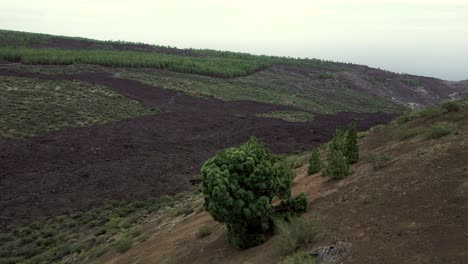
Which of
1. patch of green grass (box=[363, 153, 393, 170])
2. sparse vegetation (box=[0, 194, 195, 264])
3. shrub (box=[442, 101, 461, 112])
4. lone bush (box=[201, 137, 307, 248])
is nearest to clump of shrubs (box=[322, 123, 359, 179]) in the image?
patch of green grass (box=[363, 153, 393, 170])

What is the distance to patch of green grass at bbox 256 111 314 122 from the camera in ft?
173

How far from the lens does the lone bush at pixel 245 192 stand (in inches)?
394

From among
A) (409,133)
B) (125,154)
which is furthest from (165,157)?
(409,133)

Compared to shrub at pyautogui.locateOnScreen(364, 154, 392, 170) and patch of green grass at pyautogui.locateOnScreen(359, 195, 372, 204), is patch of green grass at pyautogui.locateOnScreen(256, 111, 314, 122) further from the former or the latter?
patch of green grass at pyautogui.locateOnScreen(359, 195, 372, 204)

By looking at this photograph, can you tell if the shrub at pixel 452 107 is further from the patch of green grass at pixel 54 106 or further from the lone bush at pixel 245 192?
the patch of green grass at pixel 54 106

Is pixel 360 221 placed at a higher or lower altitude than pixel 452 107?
lower

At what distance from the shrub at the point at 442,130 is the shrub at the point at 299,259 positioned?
7.28m

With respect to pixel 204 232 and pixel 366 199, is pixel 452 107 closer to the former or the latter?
pixel 366 199

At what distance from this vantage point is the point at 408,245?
25.6ft

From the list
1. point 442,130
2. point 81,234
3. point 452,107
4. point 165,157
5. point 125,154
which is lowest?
point 81,234

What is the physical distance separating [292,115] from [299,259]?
47395mm

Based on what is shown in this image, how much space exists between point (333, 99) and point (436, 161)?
6469 cm

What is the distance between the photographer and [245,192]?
33.2 ft

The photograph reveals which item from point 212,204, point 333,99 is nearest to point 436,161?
point 212,204
